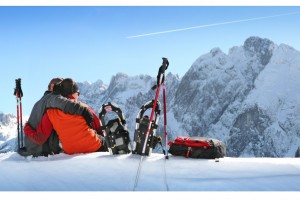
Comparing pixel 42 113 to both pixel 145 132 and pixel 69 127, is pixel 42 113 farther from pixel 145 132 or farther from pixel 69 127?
pixel 145 132

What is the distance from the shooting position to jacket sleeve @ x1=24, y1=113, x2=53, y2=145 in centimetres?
809

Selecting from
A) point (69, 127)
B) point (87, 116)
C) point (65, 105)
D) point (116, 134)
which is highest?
point (65, 105)

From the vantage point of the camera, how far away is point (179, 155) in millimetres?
7824

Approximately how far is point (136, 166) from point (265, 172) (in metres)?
1.89

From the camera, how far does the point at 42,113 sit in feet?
26.5

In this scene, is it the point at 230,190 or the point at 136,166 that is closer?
the point at 230,190

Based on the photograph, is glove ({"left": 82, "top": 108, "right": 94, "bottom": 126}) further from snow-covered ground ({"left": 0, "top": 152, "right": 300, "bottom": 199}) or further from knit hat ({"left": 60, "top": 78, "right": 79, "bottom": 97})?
snow-covered ground ({"left": 0, "top": 152, "right": 300, "bottom": 199})

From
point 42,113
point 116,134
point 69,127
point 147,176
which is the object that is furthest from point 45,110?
point 147,176

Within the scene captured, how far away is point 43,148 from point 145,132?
186 cm

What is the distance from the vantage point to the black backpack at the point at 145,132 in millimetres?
7715

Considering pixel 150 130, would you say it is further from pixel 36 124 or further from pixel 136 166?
pixel 36 124

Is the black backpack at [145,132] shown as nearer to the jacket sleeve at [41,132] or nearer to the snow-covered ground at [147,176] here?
the snow-covered ground at [147,176]

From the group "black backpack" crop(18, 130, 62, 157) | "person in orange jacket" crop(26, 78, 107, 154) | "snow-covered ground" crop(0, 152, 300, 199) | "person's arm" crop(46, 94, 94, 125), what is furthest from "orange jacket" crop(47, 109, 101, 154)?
"snow-covered ground" crop(0, 152, 300, 199)

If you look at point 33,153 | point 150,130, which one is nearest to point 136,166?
point 150,130
